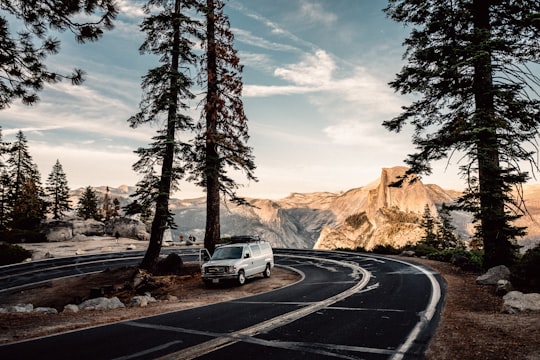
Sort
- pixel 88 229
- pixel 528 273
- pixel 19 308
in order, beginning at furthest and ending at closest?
pixel 88 229, pixel 19 308, pixel 528 273

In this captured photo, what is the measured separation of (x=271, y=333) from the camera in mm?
6422

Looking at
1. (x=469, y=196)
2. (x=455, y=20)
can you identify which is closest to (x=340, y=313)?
(x=469, y=196)

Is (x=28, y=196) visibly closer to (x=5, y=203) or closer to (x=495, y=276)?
(x=5, y=203)

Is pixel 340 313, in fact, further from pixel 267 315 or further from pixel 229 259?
pixel 229 259

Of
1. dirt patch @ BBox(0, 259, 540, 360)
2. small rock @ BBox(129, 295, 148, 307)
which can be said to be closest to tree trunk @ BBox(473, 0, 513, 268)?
dirt patch @ BBox(0, 259, 540, 360)

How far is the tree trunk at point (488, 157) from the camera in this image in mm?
11188

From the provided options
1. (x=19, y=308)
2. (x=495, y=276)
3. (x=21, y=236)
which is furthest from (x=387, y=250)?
(x=21, y=236)

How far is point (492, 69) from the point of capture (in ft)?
40.9

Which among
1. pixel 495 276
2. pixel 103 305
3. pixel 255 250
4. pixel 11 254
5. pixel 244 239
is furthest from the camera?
pixel 11 254

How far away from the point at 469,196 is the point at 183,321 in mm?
10705

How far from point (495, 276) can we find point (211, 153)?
49.1ft

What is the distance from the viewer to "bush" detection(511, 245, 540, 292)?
31.2 feet

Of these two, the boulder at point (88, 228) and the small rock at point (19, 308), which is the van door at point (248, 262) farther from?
the boulder at point (88, 228)

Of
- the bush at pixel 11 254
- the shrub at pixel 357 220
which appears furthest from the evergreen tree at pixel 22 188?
the shrub at pixel 357 220
